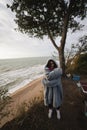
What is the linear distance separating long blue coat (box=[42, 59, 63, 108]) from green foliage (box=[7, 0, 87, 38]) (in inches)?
275

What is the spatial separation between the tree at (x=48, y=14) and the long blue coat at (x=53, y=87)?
268 inches

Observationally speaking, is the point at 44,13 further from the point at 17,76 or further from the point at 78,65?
the point at 17,76

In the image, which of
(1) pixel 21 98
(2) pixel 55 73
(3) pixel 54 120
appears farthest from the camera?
(1) pixel 21 98

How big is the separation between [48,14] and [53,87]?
754 centimetres

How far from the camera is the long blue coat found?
6.25m

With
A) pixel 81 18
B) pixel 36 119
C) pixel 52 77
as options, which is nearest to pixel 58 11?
pixel 81 18

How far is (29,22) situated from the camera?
514 inches

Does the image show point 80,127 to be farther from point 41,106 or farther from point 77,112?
point 41,106

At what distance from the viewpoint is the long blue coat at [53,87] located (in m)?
6.25

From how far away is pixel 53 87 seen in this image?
6.35 meters

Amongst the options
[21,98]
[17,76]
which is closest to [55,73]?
[21,98]

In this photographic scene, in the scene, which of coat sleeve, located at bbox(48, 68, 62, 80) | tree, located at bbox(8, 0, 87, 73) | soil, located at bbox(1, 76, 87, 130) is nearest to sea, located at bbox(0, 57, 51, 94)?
soil, located at bbox(1, 76, 87, 130)

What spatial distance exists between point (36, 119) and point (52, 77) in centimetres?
180

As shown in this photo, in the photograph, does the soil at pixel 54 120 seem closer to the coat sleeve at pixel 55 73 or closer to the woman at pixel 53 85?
the woman at pixel 53 85
